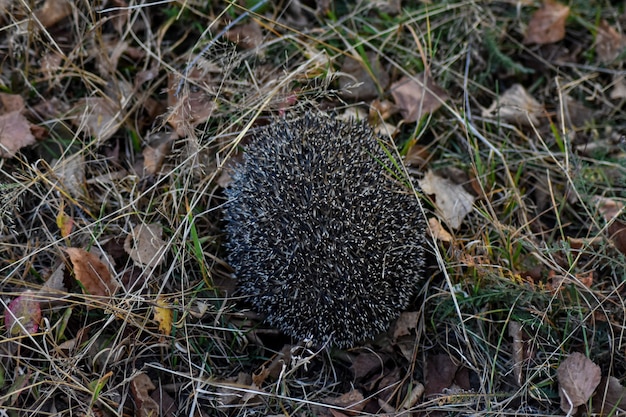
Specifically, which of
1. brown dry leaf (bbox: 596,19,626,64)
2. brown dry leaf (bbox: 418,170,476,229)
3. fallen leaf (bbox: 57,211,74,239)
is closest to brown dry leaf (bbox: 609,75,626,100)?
brown dry leaf (bbox: 596,19,626,64)

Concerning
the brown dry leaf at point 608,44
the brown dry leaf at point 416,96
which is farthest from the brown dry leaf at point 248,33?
the brown dry leaf at point 608,44

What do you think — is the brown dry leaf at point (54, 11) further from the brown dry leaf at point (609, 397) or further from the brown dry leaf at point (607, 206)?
the brown dry leaf at point (609, 397)

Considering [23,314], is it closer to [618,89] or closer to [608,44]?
[618,89]

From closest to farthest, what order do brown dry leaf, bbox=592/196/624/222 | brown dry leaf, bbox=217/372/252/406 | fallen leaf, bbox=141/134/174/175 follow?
1. brown dry leaf, bbox=217/372/252/406
2. brown dry leaf, bbox=592/196/624/222
3. fallen leaf, bbox=141/134/174/175

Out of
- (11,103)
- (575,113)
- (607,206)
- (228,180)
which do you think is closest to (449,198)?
(607,206)

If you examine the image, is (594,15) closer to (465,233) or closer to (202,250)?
(465,233)

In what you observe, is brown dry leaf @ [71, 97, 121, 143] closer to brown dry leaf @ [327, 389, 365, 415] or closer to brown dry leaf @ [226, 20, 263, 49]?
brown dry leaf @ [226, 20, 263, 49]
